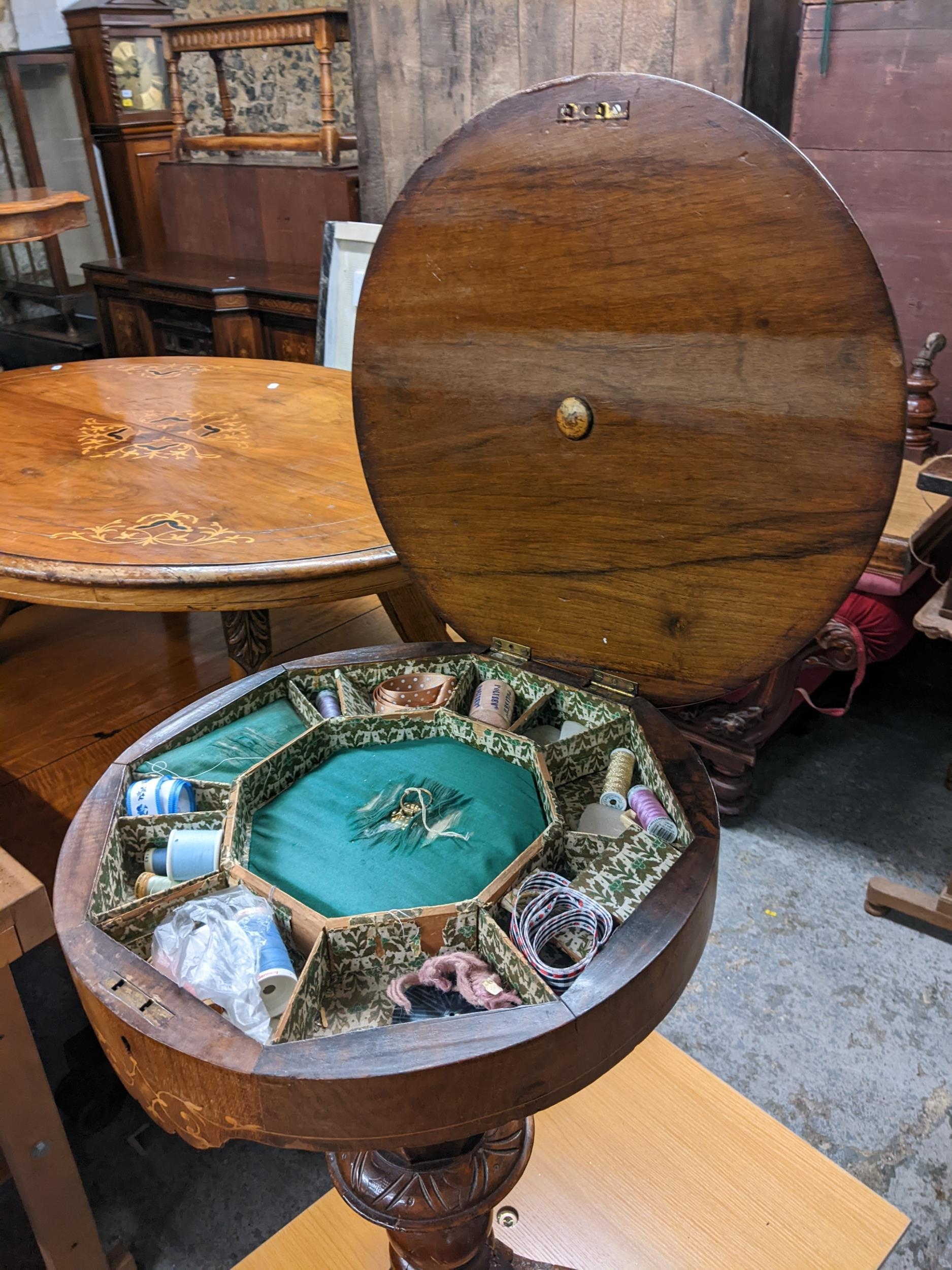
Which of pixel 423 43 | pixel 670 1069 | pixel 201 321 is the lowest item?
pixel 670 1069

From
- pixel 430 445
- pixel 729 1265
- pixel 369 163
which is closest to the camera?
pixel 430 445

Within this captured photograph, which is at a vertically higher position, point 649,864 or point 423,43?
point 423,43

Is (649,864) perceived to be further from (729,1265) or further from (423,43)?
(423,43)

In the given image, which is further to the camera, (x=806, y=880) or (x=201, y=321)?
→ (x=201, y=321)

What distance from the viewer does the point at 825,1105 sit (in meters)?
1.67

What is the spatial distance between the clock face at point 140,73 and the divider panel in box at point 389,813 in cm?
524

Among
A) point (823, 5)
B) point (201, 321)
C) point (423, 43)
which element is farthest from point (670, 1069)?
point (201, 321)

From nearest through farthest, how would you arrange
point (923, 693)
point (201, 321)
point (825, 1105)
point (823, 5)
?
1. point (825, 1105)
2. point (823, 5)
3. point (923, 693)
4. point (201, 321)

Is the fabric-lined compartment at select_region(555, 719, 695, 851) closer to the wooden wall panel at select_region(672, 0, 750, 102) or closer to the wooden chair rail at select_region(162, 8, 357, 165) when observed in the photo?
the wooden wall panel at select_region(672, 0, 750, 102)

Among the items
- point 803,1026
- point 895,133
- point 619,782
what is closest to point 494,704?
point 619,782

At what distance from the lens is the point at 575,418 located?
2.81 ft

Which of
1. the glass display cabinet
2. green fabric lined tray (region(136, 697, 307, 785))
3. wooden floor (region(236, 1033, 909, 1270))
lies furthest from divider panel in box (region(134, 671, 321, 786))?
the glass display cabinet

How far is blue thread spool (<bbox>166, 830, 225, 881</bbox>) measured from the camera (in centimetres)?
81

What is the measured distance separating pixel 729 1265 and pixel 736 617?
3.18 feet
